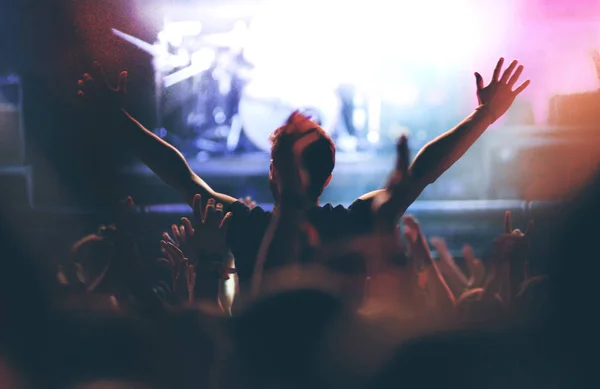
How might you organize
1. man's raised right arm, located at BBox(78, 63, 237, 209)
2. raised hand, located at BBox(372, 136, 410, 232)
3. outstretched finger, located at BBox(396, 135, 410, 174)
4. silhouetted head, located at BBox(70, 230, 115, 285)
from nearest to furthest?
1. outstretched finger, located at BBox(396, 135, 410, 174)
2. raised hand, located at BBox(372, 136, 410, 232)
3. man's raised right arm, located at BBox(78, 63, 237, 209)
4. silhouetted head, located at BBox(70, 230, 115, 285)

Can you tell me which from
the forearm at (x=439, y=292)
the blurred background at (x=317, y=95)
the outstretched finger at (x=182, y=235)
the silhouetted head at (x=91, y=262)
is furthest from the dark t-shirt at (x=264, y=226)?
the blurred background at (x=317, y=95)

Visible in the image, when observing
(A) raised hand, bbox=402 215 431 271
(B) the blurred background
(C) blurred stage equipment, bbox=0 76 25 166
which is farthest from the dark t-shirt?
(C) blurred stage equipment, bbox=0 76 25 166

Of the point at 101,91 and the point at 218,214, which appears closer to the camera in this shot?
the point at 218,214

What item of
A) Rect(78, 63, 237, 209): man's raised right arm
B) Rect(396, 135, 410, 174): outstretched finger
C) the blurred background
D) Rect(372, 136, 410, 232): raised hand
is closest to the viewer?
Rect(396, 135, 410, 174): outstretched finger

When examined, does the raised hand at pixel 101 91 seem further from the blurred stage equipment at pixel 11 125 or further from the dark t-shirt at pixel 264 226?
the blurred stage equipment at pixel 11 125

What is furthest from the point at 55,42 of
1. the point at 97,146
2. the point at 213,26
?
the point at 213,26

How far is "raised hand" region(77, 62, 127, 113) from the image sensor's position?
1436mm

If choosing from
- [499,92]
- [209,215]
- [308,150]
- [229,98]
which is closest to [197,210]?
[209,215]

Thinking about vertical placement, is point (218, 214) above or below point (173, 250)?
above

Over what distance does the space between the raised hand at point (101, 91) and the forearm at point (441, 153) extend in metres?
0.85

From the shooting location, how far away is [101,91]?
57.1 inches

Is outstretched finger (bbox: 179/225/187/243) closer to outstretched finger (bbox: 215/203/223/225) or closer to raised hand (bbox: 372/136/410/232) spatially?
outstretched finger (bbox: 215/203/223/225)

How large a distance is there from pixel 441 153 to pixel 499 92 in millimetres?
287

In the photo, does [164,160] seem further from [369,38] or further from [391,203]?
[369,38]
